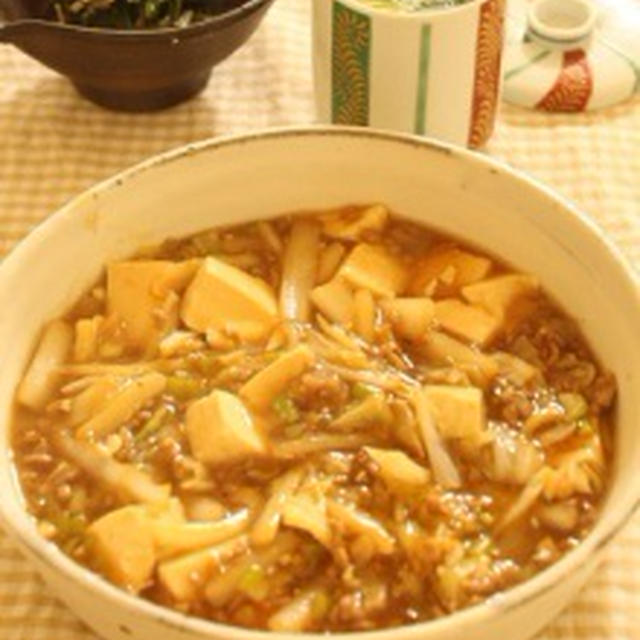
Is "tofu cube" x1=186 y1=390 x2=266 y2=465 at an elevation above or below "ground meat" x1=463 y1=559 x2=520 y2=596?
above

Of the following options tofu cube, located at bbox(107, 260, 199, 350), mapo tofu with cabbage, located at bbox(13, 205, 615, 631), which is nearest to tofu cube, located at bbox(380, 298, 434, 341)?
mapo tofu with cabbage, located at bbox(13, 205, 615, 631)

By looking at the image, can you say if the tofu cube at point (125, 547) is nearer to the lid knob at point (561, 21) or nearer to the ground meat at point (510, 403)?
→ the ground meat at point (510, 403)

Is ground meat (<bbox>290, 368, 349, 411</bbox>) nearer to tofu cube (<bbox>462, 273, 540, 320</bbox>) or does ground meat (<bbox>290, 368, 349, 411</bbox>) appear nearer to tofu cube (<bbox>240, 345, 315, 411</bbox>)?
tofu cube (<bbox>240, 345, 315, 411</bbox>)

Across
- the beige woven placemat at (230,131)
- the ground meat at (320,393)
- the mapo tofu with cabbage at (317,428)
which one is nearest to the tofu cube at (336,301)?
the mapo tofu with cabbage at (317,428)

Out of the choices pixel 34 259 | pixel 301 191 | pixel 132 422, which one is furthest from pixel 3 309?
pixel 301 191

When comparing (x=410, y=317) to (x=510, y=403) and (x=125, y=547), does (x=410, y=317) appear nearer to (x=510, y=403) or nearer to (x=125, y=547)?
(x=510, y=403)

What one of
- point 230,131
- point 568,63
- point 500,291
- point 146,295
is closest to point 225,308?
point 146,295

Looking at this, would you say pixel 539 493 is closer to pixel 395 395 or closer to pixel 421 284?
pixel 395 395
